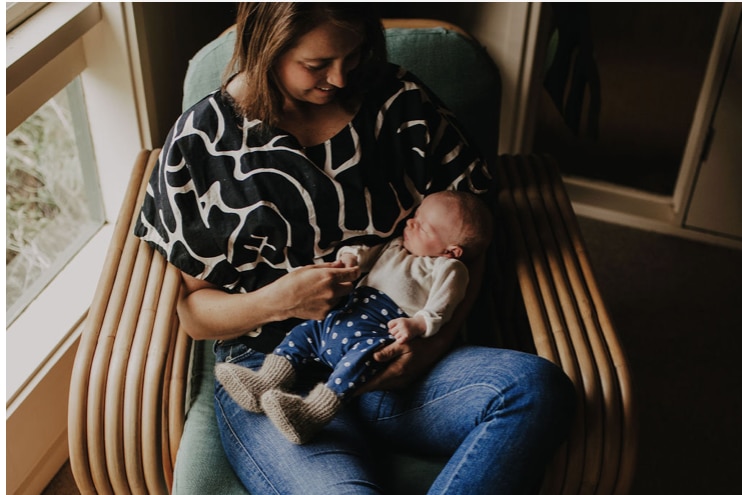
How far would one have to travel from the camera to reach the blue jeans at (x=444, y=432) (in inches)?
48.9

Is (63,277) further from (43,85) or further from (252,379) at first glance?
(252,379)

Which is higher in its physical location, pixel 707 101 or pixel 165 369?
pixel 707 101

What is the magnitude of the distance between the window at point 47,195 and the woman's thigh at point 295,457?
0.73 m

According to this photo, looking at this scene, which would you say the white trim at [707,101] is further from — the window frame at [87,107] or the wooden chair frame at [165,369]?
the window frame at [87,107]

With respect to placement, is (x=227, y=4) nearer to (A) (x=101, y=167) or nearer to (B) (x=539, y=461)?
(A) (x=101, y=167)

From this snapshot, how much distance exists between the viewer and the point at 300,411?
4.18 ft

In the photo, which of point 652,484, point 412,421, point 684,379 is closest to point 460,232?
point 412,421

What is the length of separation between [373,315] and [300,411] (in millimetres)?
221

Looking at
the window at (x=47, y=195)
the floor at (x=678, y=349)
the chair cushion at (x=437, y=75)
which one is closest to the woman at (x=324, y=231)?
the chair cushion at (x=437, y=75)

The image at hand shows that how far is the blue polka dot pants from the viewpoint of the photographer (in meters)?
1.31

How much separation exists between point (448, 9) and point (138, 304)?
136cm

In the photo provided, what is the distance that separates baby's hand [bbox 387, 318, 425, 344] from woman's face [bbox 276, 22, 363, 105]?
1.31 ft

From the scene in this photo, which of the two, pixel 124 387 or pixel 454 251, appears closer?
pixel 124 387

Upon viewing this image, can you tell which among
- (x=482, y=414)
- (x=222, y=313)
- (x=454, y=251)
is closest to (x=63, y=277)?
(x=222, y=313)
